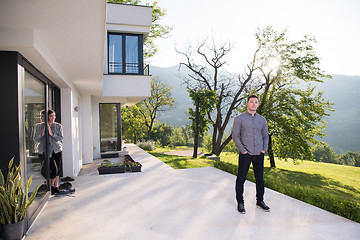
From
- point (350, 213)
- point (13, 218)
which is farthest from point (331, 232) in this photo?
point (13, 218)

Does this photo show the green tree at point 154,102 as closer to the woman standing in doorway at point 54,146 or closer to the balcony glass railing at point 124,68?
the balcony glass railing at point 124,68

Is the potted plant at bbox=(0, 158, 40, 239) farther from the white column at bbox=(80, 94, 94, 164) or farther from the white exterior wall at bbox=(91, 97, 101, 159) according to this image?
the white exterior wall at bbox=(91, 97, 101, 159)

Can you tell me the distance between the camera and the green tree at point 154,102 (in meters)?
28.4

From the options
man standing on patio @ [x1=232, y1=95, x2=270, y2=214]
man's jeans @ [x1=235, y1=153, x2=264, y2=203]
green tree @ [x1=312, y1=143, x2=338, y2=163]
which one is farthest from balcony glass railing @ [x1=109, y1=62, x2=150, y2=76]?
green tree @ [x1=312, y1=143, x2=338, y2=163]

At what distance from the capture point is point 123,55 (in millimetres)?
10820

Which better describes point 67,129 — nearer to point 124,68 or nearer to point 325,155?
point 124,68

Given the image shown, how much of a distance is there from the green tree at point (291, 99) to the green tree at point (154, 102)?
39.9ft

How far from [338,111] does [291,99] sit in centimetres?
8260

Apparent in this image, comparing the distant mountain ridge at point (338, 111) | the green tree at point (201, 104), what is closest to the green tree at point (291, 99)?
the green tree at point (201, 104)

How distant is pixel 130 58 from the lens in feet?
35.7

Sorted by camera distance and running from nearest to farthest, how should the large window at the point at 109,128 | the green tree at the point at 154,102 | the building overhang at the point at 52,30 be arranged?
the building overhang at the point at 52,30, the large window at the point at 109,128, the green tree at the point at 154,102

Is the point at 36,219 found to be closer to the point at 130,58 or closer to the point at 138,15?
the point at 130,58

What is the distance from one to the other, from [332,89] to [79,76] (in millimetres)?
107322

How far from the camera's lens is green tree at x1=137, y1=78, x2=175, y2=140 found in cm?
2840
